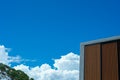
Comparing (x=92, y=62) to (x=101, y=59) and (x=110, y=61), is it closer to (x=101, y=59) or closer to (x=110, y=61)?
(x=101, y=59)

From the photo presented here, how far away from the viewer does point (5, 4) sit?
85.1 feet

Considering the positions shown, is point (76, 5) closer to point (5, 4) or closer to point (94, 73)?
point (5, 4)

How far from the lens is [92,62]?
8.76m

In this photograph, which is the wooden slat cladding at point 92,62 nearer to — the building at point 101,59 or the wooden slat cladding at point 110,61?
the building at point 101,59

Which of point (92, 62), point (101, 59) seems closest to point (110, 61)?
point (101, 59)

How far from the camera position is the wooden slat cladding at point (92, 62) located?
8.59 meters

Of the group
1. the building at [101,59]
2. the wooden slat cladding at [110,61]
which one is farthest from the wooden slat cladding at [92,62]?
the wooden slat cladding at [110,61]

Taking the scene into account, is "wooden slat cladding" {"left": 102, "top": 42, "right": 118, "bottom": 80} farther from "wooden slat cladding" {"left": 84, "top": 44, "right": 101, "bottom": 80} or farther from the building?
"wooden slat cladding" {"left": 84, "top": 44, "right": 101, "bottom": 80}

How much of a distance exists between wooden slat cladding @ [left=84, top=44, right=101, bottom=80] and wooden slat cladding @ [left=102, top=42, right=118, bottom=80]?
0.20m

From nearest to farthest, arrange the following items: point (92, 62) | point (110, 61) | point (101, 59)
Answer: point (110, 61), point (101, 59), point (92, 62)

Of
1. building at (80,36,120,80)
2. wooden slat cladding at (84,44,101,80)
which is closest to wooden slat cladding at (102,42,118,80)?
building at (80,36,120,80)

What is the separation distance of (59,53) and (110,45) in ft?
84.9

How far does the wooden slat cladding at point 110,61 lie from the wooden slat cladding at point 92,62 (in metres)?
0.20

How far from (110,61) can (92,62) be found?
637 millimetres
